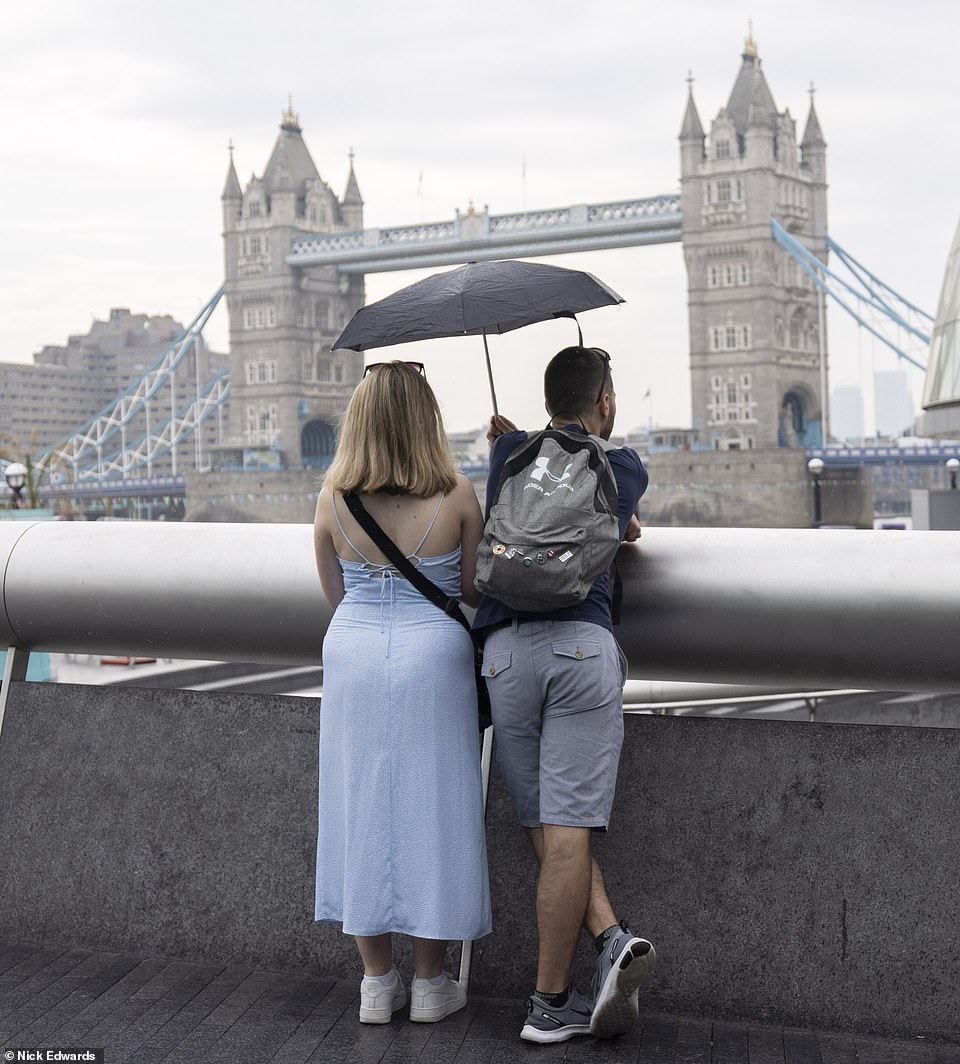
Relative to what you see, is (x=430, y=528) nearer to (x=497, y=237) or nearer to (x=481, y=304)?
(x=481, y=304)

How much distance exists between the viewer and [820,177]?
171 feet

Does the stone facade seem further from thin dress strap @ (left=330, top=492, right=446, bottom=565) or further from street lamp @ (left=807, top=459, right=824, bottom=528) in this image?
thin dress strap @ (left=330, top=492, right=446, bottom=565)

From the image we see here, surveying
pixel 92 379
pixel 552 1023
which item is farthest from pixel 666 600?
pixel 92 379

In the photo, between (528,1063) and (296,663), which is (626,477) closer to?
(296,663)

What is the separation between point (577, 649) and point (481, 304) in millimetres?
472

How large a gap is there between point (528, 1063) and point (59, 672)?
12.2 metres

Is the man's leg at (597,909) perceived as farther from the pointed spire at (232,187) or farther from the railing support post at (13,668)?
the pointed spire at (232,187)

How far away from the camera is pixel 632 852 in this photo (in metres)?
1.83

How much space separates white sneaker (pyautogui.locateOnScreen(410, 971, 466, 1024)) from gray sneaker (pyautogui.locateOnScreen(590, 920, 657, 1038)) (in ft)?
0.67

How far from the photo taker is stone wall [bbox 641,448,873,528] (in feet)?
135

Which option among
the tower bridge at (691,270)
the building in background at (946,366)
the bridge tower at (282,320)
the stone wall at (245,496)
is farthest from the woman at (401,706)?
the bridge tower at (282,320)

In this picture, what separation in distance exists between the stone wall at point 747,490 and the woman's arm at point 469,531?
39.9 m

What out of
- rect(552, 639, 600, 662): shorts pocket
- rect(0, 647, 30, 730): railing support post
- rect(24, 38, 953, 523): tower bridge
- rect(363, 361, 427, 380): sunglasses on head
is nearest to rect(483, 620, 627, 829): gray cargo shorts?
rect(552, 639, 600, 662): shorts pocket

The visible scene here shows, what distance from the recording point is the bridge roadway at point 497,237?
50.8 metres
